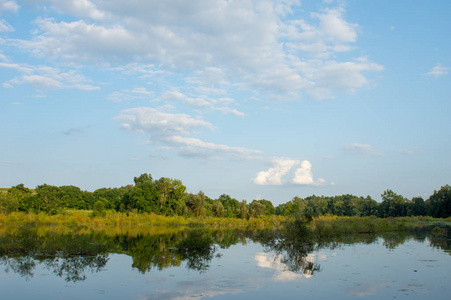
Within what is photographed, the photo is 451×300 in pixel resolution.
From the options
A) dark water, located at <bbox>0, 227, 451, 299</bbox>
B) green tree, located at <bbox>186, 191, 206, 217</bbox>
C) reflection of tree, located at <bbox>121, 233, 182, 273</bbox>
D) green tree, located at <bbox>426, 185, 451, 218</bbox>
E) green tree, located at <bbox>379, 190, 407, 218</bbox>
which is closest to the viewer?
dark water, located at <bbox>0, 227, 451, 299</bbox>

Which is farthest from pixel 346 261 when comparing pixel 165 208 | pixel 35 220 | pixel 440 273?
pixel 165 208

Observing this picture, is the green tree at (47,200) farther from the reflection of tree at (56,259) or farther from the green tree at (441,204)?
the green tree at (441,204)

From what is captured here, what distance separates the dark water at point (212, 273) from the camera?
11.3m

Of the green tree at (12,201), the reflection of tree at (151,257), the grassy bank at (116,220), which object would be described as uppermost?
the green tree at (12,201)

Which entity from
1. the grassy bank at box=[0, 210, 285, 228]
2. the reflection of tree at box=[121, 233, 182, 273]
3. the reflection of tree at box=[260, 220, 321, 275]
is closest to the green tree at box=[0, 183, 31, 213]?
the grassy bank at box=[0, 210, 285, 228]

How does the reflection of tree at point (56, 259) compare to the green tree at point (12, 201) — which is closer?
the reflection of tree at point (56, 259)

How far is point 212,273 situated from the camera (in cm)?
1467

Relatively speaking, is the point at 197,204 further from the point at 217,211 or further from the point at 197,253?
the point at 197,253

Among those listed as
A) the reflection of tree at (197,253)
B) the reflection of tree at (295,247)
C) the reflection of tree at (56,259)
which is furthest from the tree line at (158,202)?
the reflection of tree at (56,259)

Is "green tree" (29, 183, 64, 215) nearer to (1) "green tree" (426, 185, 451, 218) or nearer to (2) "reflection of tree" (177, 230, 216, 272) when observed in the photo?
(2) "reflection of tree" (177, 230, 216, 272)

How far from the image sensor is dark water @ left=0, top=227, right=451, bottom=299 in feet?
37.1

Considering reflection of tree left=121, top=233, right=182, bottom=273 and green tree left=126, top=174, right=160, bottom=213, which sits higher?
green tree left=126, top=174, right=160, bottom=213

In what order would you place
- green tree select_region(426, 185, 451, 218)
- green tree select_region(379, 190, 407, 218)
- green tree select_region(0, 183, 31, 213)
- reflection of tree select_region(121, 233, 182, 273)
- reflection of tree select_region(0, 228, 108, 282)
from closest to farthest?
1. reflection of tree select_region(0, 228, 108, 282)
2. reflection of tree select_region(121, 233, 182, 273)
3. green tree select_region(0, 183, 31, 213)
4. green tree select_region(426, 185, 451, 218)
5. green tree select_region(379, 190, 407, 218)

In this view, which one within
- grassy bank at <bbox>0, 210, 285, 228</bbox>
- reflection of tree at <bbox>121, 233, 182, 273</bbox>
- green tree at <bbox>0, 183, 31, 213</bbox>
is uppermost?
green tree at <bbox>0, 183, 31, 213</bbox>
